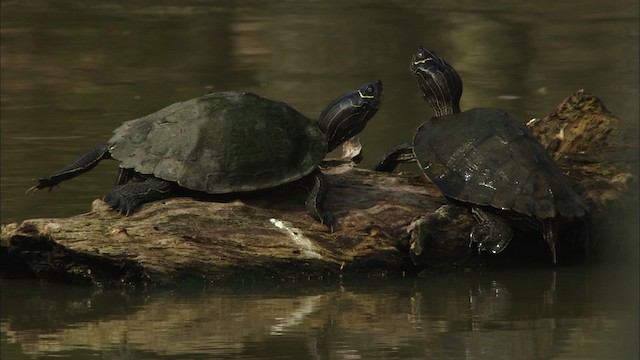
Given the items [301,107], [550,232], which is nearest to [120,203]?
[550,232]

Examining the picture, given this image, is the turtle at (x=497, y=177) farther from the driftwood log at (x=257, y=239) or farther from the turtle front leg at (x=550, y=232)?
the driftwood log at (x=257, y=239)

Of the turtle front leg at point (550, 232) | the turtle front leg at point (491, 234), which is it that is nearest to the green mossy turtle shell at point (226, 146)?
the turtle front leg at point (491, 234)

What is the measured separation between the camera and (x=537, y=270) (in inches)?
267

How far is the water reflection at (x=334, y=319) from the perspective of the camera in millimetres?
5355

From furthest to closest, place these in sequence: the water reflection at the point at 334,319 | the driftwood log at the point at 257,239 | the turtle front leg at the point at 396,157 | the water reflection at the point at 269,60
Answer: the water reflection at the point at 269,60 < the turtle front leg at the point at 396,157 < the driftwood log at the point at 257,239 < the water reflection at the point at 334,319

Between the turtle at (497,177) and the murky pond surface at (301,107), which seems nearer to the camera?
the murky pond surface at (301,107)

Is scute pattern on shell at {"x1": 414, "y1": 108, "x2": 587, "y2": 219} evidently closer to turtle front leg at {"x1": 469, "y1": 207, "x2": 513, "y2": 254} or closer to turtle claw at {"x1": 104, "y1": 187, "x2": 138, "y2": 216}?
Answer: turtle front leg at {"x1": 469, "y1": 207, "x2": 513, "y2": 254}

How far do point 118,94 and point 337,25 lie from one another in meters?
3.63

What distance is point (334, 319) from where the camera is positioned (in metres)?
5.88

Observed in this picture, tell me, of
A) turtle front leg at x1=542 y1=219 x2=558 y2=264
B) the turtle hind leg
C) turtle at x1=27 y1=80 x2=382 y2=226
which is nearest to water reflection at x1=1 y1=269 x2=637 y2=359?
turtle front leg at x1=542 y1=219 x2=558 y2=264

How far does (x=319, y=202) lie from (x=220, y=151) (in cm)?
56

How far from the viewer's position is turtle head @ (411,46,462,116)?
7.45m

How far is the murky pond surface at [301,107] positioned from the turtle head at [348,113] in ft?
3.08

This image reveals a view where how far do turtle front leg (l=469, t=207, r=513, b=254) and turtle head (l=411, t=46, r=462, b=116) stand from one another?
3.35ft
